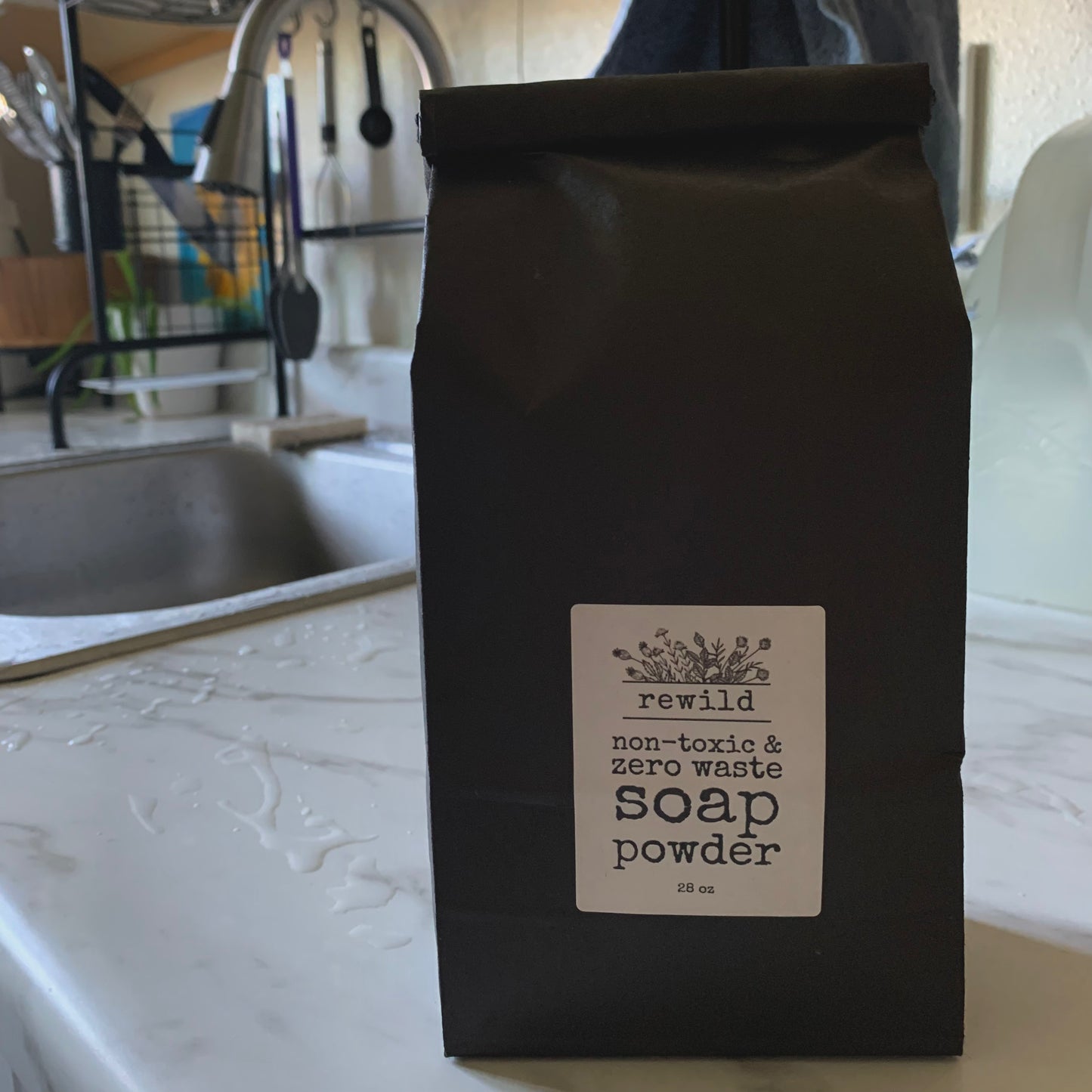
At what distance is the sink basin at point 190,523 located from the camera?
110cm

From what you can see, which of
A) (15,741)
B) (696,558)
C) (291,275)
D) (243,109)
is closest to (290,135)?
(291,275)

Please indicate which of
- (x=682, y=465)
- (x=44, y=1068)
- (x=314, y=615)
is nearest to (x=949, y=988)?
(x=682, y=465)

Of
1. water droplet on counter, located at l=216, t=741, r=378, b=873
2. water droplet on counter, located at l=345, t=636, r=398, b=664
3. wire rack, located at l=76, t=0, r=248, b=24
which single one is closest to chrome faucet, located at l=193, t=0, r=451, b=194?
wire rack, located at l=76, t=0, r=248, b=24

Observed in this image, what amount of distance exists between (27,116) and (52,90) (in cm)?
6

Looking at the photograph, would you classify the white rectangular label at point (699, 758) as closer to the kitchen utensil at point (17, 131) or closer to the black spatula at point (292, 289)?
the black spatula at point (292, 289)

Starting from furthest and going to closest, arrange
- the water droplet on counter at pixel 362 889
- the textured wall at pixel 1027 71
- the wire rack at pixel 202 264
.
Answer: the wire rack at pixel 202 264 < the textured wall at pixel 1027 71 < the water droplet on counter at pixel 362 889

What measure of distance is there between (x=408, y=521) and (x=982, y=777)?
2.34 ft

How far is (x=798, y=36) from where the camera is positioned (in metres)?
0.61

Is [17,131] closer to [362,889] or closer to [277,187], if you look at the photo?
[277,187]

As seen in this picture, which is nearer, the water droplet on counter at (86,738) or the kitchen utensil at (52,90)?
the water droplet on counter at (86,738)

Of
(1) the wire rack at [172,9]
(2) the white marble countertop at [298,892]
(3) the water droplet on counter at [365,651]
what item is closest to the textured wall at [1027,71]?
(2) the white marble countertop at [298,892]

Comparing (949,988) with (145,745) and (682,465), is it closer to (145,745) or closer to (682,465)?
(682,465)

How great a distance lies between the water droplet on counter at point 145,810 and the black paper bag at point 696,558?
18 cm

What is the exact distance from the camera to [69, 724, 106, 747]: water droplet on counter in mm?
501
